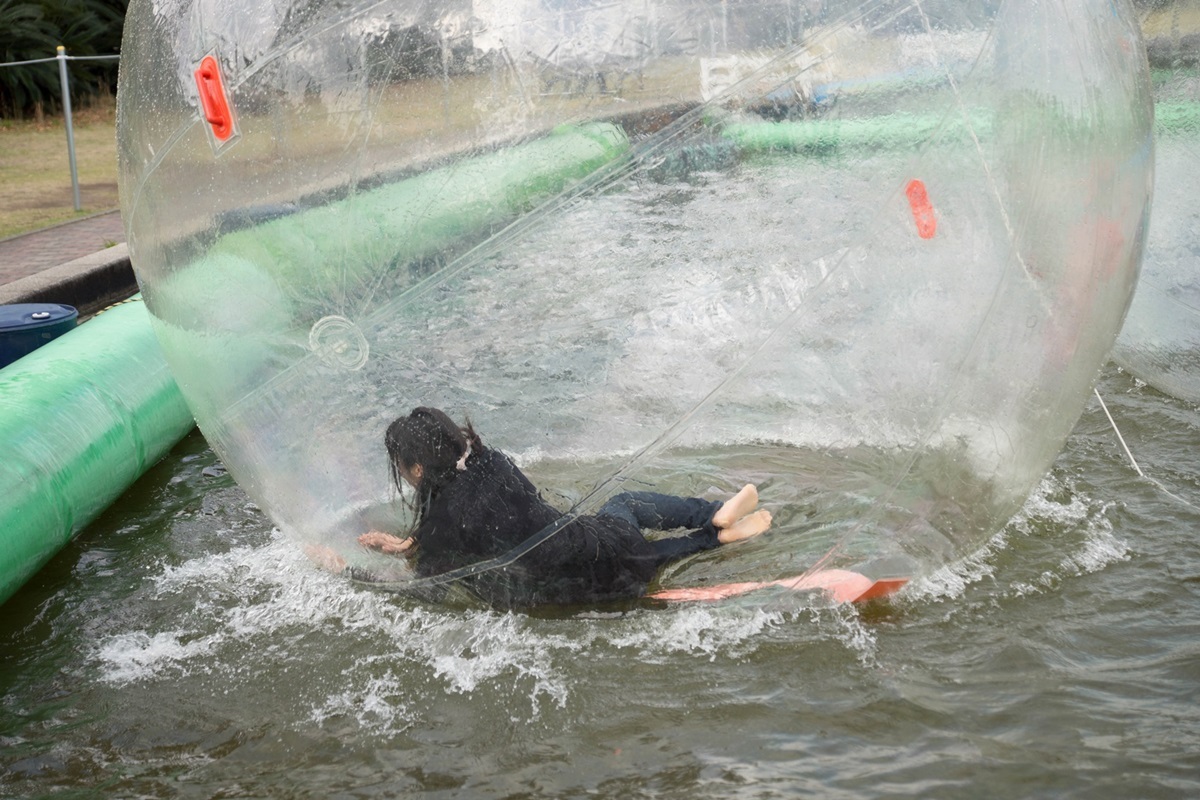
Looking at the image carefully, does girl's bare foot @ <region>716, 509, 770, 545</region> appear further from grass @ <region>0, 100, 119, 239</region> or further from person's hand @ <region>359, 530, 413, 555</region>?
grass @ <region>0, 100, 119, 239</region>

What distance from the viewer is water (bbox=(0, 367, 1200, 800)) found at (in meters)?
3.43

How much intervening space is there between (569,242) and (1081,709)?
208cm

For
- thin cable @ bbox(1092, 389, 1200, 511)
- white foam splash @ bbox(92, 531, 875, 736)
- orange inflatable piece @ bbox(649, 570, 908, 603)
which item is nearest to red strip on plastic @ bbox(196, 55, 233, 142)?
white foam splash @ bbox(92, 531, 875, 736)

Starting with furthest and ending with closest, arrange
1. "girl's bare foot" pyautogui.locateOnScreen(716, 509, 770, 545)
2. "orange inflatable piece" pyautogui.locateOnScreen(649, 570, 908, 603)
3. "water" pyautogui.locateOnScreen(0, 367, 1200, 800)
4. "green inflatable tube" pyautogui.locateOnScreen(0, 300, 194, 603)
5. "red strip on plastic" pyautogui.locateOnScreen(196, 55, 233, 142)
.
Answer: "green inflatable tube" pyautogui.locateOnScreen(0, 300, 194, 603), "girl's bare foot" pyautogui.locateOnScreen(716, 509, 770, 545), "orange inflatable piece" pyautogui.locateOnScreen(649, 570, 908, 603), "red strip on plastic" pyautogui.locateOnScreen(196, 55, 233, 142), "water" pyautogui.locateOnScreen(0, 367, 1200, 800)

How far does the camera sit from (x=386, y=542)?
13.3 feet

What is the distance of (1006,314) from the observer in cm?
357

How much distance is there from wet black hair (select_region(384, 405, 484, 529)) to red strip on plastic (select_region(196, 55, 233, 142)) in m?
1.06

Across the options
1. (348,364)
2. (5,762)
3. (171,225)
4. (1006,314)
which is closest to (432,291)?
(348,364)

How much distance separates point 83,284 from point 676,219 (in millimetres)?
6318

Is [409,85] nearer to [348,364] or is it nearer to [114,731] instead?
[348,364]

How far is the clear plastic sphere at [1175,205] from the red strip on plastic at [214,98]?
4209 millimetres

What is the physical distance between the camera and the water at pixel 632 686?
3432 mm

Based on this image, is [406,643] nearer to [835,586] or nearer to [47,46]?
[835,586]

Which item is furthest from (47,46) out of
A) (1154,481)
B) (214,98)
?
(1154,481)
